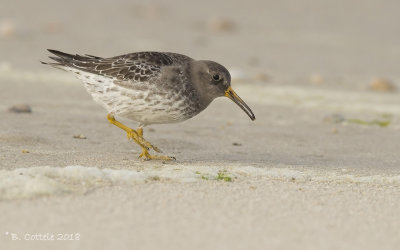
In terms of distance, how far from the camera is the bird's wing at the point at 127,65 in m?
7.36

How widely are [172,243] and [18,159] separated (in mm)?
2560

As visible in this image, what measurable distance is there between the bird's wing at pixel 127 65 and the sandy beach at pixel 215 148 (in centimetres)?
84

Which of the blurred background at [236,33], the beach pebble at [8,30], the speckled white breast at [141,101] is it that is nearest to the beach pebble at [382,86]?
the blurred background at [236,33]

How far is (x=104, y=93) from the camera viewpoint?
24.6 feet

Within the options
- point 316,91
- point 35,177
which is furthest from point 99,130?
point 316,91

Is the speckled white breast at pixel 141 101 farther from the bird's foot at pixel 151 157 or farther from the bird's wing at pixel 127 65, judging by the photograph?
the bird's foot at pixel 151 157

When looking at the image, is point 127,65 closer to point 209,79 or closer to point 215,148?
point 209,79

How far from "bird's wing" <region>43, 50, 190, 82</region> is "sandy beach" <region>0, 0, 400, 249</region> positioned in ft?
2.75

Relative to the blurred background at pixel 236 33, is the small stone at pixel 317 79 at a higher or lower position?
lower

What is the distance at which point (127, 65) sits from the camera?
7531 millimetres

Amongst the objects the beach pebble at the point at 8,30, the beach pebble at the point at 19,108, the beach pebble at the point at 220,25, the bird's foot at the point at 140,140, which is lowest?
the bird's foot at the point at 140,140

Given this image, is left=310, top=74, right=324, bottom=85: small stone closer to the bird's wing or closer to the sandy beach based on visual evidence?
the sandy beach

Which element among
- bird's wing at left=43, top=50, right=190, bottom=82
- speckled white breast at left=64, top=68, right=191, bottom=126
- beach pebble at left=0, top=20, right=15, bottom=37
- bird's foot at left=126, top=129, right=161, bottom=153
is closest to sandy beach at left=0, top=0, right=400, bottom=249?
beach pebble at left=0, top=20, right=15, bottom=37

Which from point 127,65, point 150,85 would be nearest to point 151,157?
point 150,85
